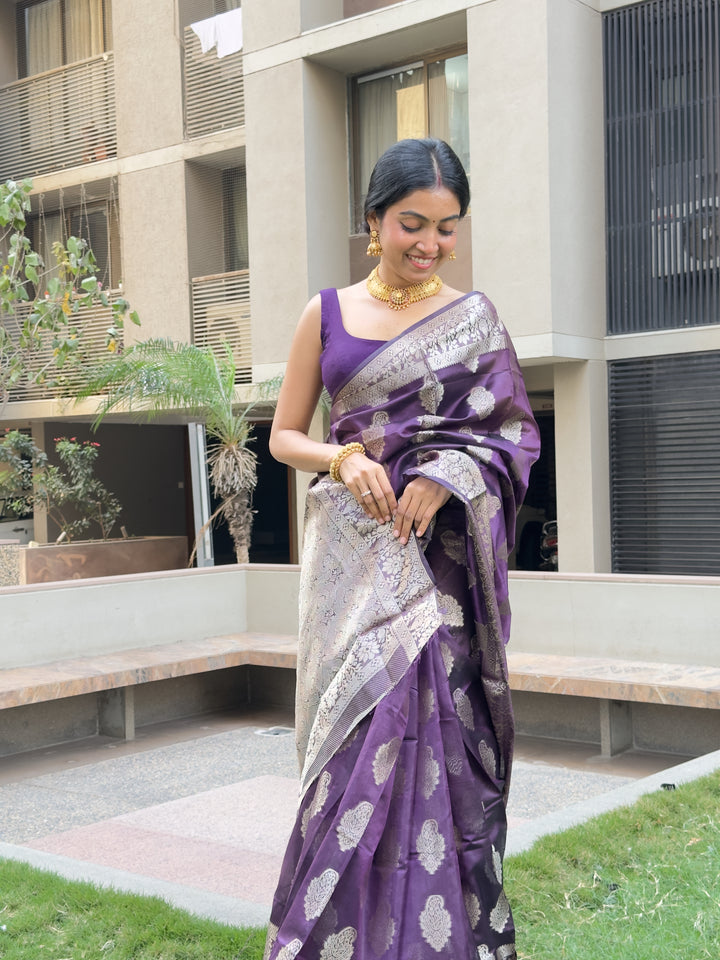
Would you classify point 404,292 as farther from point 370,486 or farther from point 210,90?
point 210,90

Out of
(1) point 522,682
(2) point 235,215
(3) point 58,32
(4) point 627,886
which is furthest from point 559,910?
(3) point 58,32

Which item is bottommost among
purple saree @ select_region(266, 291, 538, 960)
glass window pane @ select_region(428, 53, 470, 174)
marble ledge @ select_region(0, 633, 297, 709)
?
marble ledge @ select_region(0, 633, 297, 709)

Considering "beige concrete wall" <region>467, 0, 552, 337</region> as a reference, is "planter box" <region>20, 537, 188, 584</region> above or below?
below

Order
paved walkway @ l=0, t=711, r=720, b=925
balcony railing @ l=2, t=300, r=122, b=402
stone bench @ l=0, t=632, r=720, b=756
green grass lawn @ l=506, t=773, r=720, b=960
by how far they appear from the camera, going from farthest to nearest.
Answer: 1. balcony railing @ l=2, t=300, r=122, b=402
2. stone bench @ l=0, t=632, r=720, b=756
3. paved walkway @ l=0, t=711, r=720, b=925
4. green grass lawn @ l=506, t=773, r=720, b=960

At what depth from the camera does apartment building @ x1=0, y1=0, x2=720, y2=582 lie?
1077 cm

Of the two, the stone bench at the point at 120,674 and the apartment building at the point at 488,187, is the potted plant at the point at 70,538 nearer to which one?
the apartment building at the point at 488,187

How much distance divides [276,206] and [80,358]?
3224mm

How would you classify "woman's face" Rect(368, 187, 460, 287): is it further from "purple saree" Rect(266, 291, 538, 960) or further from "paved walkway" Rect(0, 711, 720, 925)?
"paved walkway" Rect(0, 711, 720, 925)

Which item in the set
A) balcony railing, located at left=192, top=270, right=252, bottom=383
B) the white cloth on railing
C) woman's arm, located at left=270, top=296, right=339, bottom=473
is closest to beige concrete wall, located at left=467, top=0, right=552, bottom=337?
balcony railing, located at left=192, top=270, right=252, bottom=383

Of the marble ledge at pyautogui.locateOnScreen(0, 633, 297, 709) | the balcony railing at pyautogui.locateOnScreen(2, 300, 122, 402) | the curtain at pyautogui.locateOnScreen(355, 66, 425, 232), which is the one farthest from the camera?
the balcony railing at pyautogui.locateOnScreen(2, 300, 122, 402)

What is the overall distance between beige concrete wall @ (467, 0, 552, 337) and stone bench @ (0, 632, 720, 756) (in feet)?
13.7

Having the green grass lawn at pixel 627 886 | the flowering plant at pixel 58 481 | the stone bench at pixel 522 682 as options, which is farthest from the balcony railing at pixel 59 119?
the green grass lawn at pixel 627 886

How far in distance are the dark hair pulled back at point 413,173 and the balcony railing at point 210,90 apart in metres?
12.2

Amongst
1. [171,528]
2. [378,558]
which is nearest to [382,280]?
[378,558]
